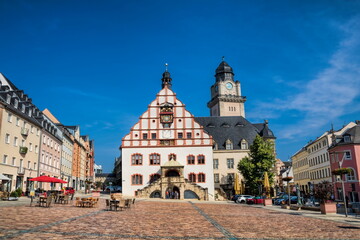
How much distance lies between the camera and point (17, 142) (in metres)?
39.8

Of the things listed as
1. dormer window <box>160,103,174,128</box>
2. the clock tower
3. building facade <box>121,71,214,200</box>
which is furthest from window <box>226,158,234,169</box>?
the clock tower

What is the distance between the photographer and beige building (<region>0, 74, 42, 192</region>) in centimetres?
3616

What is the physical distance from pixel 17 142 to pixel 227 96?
196ft

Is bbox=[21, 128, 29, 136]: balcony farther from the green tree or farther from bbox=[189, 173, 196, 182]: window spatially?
the green tree

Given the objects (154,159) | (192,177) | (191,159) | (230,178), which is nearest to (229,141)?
(230,178)

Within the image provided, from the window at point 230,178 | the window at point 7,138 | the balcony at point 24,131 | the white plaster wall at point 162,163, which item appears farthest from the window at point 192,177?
the window at point 7,138

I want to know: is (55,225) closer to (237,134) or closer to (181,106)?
(181,106)

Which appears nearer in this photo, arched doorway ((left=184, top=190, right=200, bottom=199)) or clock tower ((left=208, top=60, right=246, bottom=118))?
arched doorway ((left=184, top=190, right=200, bottom=199))

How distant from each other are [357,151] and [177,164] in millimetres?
29996

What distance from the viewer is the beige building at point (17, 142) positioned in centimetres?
3616

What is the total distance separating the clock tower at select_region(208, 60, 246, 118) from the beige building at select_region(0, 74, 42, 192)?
52.2 m

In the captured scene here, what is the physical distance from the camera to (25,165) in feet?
138

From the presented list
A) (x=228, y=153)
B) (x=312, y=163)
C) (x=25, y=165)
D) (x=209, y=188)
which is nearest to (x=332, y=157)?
(x=312, y=163)

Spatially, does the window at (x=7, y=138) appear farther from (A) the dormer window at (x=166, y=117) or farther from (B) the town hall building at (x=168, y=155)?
(A) the dormer window at (x=166, y=117)
